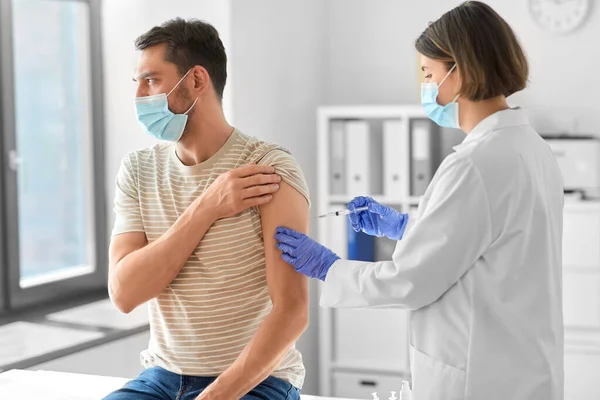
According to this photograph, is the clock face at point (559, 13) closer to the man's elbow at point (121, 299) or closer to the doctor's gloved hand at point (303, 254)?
the doctor's gloved hand at point (303, 254)

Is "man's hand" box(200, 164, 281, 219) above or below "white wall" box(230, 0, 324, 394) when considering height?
below

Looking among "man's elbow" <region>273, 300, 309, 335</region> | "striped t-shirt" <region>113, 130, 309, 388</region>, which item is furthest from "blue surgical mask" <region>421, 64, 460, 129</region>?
"man's elbow" <region>273, 300, 309, 335</region>

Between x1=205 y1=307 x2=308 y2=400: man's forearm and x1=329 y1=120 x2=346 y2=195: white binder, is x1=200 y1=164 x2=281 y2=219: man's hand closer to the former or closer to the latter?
x1=205 y1=307 x2=308 y2=400: man's forearm

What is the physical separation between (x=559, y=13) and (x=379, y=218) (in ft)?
6.75

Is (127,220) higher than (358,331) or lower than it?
higher

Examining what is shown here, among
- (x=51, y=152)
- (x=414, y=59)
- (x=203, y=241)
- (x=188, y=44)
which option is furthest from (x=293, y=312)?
(x=414, y=59)

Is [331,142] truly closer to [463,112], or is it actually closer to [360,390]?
[360,390]

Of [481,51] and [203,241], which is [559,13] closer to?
[481,51]

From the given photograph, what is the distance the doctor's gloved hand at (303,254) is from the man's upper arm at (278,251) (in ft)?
0.06

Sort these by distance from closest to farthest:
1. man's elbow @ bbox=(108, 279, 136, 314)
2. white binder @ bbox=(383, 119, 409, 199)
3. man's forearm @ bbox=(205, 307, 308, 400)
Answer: man's forearm @ bbox=(205, 307, 308, 400)
man's elbow @ bbox=(108, 279, 136, 314)
white binder @ bbox=(383, 119, 409, 199)

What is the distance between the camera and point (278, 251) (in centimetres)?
183

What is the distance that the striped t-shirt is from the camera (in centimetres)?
185

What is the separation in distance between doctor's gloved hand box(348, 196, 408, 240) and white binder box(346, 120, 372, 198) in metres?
1.62

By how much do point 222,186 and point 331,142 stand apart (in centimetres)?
207
